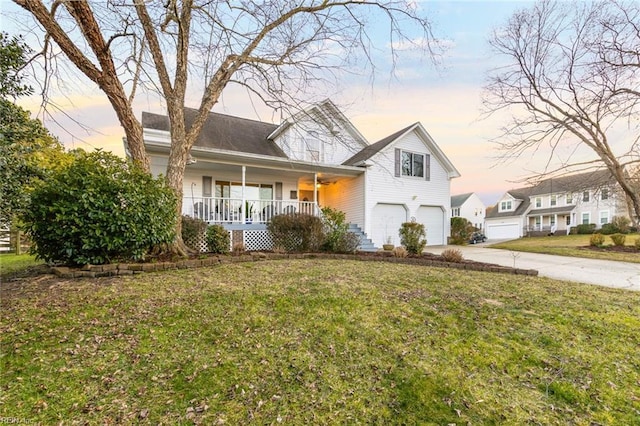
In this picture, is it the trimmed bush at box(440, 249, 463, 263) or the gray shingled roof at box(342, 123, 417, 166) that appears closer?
the trimmed bush at box(440, 249, 463, 263)

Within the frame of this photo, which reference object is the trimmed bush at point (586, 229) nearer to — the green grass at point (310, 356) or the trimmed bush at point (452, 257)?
the trimmed bush at point (452, 257)

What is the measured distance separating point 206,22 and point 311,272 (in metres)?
6.73

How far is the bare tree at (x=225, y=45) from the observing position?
6.86 meters

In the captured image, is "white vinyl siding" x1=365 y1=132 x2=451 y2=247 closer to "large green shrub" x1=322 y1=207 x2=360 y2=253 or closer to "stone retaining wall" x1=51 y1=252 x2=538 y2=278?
"large green shrub" x1=322 y1=207 x2=360 y2=253

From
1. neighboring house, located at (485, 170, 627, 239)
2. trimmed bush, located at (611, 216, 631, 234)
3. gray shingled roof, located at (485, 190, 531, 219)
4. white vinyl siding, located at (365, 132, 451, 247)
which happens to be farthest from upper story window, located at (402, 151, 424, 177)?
gray shingled roof, located at (485, 190, 531, 219)

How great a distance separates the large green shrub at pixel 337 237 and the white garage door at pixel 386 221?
14.9 ft

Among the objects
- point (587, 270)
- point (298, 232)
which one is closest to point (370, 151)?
point (298, 232)

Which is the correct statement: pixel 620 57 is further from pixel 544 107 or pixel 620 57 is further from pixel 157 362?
pixel 157 362

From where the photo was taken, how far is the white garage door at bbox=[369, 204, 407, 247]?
14.7 metres

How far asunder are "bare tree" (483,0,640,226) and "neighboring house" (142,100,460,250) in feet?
13.9

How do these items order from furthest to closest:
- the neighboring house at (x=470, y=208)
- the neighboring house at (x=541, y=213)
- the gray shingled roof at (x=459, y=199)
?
the gray shingled roof at (x=459, y=199)
the neighboring house at (x=470, y=208)
the neighboring house at (x=541, y=213)

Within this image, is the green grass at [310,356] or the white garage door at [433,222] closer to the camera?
the green grass at [310,356]

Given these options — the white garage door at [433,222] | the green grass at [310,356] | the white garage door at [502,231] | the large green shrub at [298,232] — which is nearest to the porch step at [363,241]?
the large green shrub at [298,232]

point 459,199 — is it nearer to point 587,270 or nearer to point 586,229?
point 586,229
